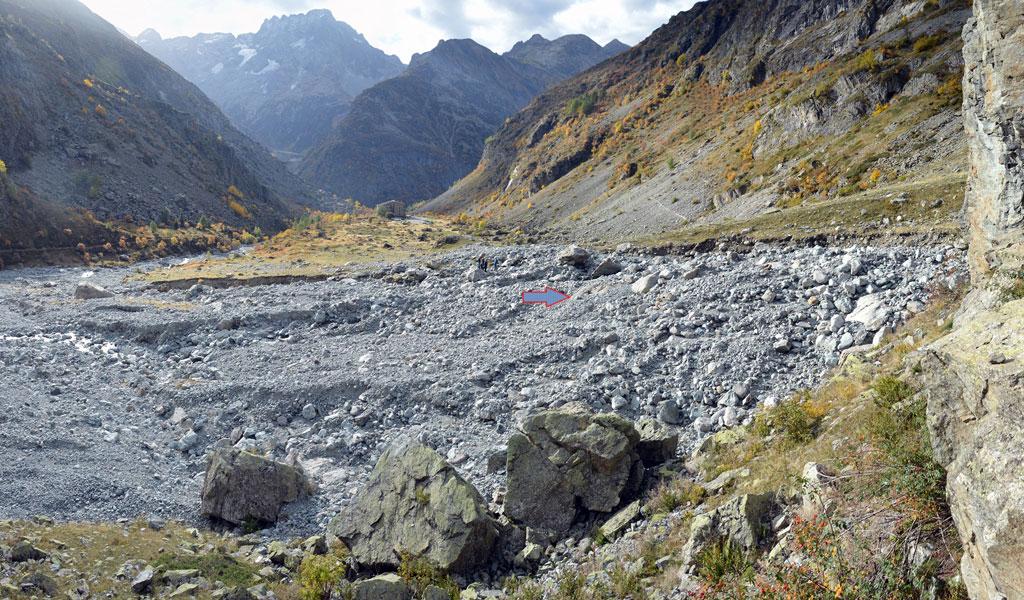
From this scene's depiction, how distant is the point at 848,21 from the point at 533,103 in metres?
108

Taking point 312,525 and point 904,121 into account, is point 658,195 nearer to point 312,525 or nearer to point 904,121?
point 904,121

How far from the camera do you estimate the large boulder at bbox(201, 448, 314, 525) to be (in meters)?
13.8

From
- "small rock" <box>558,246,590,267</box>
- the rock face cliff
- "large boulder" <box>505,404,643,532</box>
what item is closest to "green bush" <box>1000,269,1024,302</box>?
the rock face cliff

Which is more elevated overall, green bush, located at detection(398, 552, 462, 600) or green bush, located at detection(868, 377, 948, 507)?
green bush, located at detection(868, 377, 948, 507)

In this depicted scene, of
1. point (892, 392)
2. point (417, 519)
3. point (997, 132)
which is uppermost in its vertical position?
point (997, 132)

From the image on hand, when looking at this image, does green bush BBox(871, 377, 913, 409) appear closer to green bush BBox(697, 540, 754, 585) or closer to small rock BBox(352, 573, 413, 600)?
green bush BBox(697, 540, 754, 585)

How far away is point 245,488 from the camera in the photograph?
13844 mm

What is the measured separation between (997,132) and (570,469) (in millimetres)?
9882

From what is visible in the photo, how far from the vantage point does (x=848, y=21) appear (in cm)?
7819

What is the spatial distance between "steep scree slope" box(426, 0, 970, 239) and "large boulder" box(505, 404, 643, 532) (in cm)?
2150

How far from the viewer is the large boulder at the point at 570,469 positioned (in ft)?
38.3

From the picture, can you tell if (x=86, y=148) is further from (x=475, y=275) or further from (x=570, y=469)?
(x=570, y=469)

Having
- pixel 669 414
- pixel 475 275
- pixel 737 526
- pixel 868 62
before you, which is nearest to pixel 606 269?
pixel 475 275

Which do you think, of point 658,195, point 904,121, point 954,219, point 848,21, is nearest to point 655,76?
point 848,21
